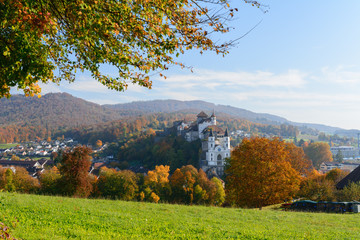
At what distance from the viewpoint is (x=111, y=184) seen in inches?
1577

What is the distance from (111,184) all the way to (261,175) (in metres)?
24.6

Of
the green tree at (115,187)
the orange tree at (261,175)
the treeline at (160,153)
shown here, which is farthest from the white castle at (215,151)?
the orange tree at (261,175)

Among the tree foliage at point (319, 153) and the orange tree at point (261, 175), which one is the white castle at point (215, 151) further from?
the orange tree at point (261, 175)

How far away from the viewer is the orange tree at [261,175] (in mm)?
22375

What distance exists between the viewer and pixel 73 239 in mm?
6316

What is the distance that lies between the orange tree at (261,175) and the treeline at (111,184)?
8469 millimetres

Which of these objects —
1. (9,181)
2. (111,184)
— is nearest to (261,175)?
(111,184)

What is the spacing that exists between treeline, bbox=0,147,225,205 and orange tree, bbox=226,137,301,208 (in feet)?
27.8

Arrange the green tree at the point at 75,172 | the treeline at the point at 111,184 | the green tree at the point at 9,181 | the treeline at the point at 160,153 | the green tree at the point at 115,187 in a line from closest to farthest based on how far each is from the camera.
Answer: the green tree at the point at 75,172 < the treeline at the point at 111,184 < the green tree at the point at 115,187 < the green tree at the point at 9,181 < the treeline at the point at 160,153

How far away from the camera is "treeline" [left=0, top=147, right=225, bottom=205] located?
29125 mm

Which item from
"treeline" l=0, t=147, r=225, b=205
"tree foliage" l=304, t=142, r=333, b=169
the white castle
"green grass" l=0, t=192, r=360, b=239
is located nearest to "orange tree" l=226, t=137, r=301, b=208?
"treeline" l=0, t=147, r=225, b=205

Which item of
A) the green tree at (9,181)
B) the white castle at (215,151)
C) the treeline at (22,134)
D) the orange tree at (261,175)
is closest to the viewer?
the orange tree at (261,175)

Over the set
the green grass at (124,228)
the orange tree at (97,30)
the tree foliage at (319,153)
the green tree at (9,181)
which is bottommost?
the green tree at (9,181)

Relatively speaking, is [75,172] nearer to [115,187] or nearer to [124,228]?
[115,187]
